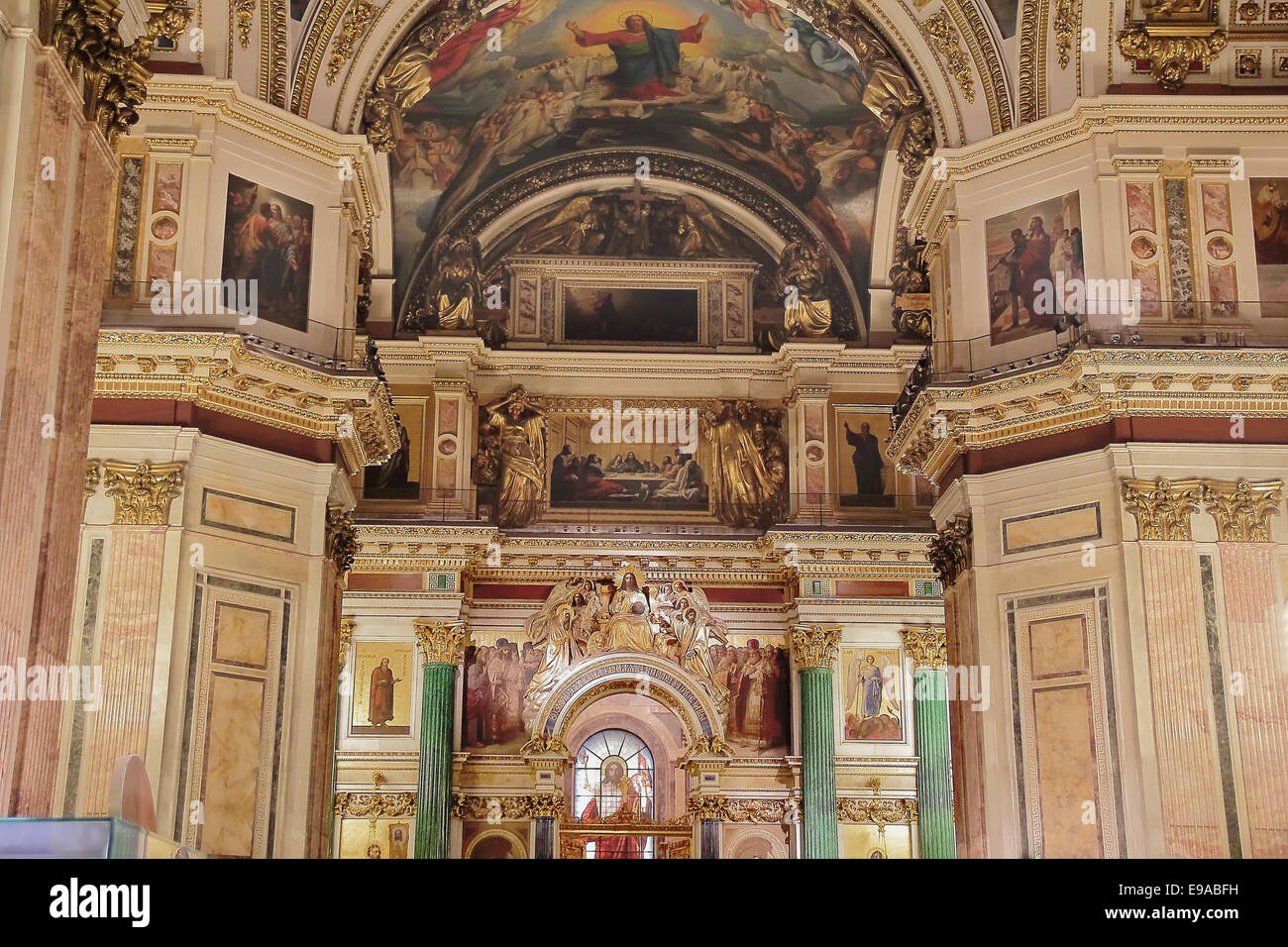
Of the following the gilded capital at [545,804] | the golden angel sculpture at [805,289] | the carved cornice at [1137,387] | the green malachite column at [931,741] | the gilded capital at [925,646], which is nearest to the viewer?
the carved cornice at [1137,387]

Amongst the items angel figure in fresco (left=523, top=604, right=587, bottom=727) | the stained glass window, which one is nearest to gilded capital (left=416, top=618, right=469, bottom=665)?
angel figure in fresco (left=523, top=604, right=587, bottom=727)

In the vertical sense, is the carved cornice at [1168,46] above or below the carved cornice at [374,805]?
above

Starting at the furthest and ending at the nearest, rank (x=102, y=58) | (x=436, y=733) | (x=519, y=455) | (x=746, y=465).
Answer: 1. (x=746, y=465)
2. (x=519, y=455)
3. (x=436, y=733)
4. (x=102, y=58)

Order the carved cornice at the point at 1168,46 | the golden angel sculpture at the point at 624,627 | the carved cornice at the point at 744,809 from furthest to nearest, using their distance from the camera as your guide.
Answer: the golden angel sculpture at the point at 624,627 → the carved cornice at the point at 744,809 → the carved cornice at the point at 1168,46

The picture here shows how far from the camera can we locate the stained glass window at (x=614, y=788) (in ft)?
90.2

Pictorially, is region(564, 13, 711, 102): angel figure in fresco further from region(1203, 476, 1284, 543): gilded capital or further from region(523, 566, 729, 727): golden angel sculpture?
region(1203, 476, 1284, 543): gilded capital

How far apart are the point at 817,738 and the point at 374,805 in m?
7.36

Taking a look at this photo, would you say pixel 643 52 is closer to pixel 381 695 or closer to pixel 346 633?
pixel 346 633

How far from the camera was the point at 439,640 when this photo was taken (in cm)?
2667

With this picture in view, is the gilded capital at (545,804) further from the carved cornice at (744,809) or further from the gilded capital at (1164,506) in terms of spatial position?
the gilded capital at (1164,506)

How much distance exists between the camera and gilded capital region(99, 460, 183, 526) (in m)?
17.4

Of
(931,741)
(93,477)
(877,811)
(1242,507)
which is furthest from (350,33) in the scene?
(877,811)

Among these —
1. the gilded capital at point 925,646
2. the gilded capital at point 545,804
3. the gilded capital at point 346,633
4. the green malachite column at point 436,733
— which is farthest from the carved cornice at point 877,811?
the gilded capital at point 346,633
